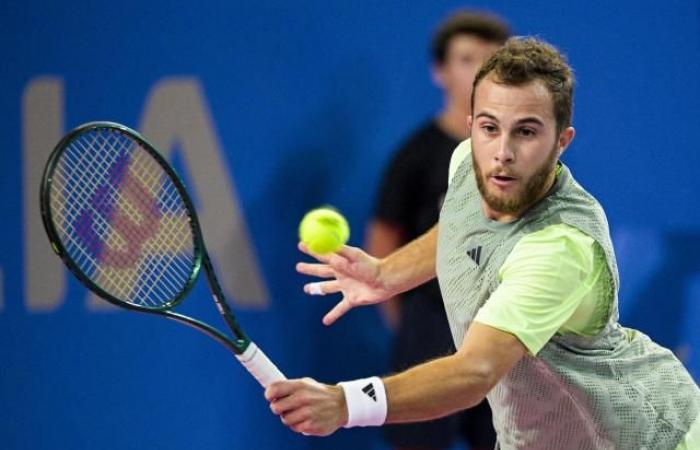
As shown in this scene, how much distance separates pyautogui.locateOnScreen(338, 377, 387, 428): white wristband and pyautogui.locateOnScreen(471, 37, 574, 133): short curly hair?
2.67 ft

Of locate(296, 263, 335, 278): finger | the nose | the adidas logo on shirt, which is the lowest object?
locate(296, 263, 335, 278): finger

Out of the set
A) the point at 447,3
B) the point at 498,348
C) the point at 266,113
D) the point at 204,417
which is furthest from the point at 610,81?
the point at 498,348

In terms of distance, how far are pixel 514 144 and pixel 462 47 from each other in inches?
84.6

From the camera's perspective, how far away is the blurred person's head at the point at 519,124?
2906 millimetres

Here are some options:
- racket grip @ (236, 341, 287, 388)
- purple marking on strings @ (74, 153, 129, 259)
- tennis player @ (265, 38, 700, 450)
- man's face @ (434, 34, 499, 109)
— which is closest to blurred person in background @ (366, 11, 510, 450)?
man's face @ (434, 34, 499, 109)

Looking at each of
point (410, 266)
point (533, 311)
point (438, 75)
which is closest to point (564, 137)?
point (533, 311)

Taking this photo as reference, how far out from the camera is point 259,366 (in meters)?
2.81

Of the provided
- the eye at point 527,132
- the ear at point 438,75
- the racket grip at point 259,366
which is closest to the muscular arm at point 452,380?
the racket grip at point 259,366

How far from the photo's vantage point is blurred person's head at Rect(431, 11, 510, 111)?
16.3 feet

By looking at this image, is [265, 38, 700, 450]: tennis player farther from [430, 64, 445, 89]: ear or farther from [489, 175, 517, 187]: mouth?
[430, 64, 445, 89]: ear

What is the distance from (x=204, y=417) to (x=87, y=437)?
487 mm

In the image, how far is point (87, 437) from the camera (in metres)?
5.15

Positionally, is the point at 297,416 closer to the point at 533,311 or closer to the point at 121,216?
the point at 533,311

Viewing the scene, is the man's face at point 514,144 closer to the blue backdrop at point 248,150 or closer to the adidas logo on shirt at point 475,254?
the adidas logo on shirt at point 475,254
